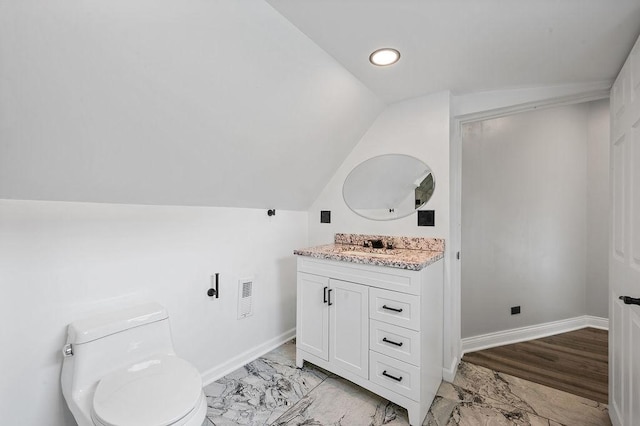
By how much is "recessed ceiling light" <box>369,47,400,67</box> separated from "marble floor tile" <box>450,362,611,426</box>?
84.2 inches

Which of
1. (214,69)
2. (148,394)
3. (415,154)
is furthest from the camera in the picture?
(415,154)

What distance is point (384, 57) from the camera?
61.5 inches

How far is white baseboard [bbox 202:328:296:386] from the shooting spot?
6.41 feet

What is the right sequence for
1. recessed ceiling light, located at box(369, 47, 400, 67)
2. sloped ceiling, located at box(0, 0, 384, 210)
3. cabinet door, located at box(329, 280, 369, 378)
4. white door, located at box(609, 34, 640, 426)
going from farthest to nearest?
cabinet door, located at box(329, 280, 369, 378) < recessed ceiling light, located at box(369, 47, 400, 67) < white door, located at box(609, 34, 640, 426) < sloped ceiling, located at box(0, 0, 384, 210)

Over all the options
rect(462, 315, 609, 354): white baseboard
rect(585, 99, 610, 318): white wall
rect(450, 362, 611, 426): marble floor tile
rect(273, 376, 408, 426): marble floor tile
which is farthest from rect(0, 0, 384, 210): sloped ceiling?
rect(585, 99, 610, 318): white wall

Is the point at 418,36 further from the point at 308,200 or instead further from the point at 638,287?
the point at 308,200

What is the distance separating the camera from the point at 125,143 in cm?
130

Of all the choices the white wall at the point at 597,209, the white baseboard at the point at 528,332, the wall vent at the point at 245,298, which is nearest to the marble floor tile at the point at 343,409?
the wall vent at the point at 245,298

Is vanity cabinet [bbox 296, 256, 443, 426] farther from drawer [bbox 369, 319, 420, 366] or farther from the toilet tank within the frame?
the toilet tank

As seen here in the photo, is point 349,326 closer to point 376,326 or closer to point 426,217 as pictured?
point 376,326

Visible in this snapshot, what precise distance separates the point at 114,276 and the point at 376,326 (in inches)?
59.4

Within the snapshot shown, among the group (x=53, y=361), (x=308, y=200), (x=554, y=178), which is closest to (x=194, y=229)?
(x=53, y=361)

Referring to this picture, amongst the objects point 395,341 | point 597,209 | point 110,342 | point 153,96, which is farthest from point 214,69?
point 597,209

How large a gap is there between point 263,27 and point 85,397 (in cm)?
181
